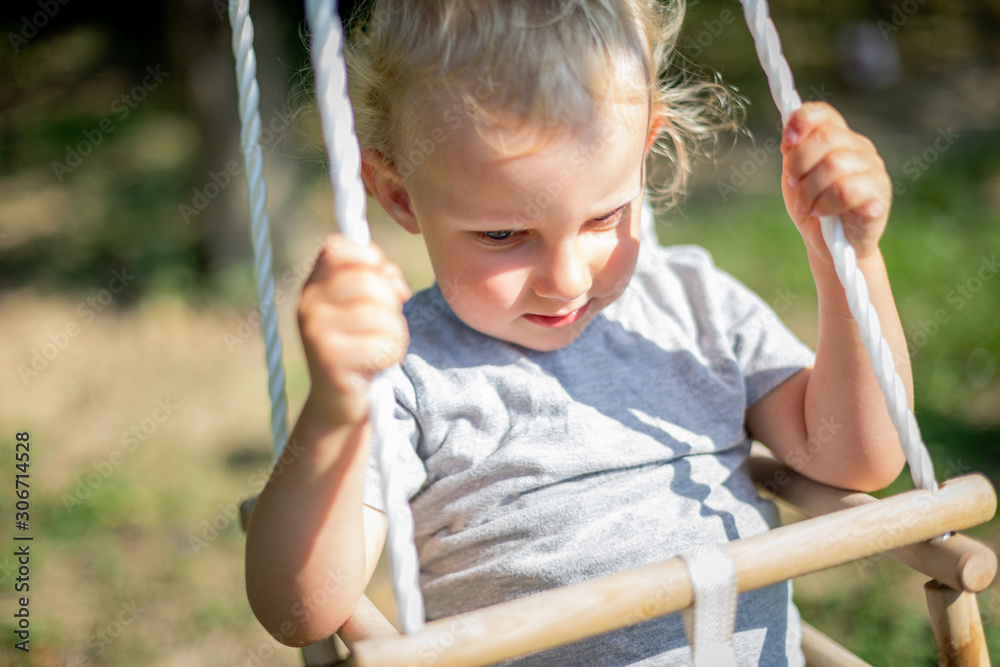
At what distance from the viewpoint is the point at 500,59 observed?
103 cm

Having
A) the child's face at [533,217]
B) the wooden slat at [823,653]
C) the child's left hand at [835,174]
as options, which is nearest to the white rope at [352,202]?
the child's face at [533,217]

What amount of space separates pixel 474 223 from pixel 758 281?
2457 millimetres

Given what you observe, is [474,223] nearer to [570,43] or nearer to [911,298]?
[570,43]

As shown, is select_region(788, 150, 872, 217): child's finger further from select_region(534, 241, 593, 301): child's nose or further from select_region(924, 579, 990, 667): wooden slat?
select_region(924, 579, 990, 667): wooden slat

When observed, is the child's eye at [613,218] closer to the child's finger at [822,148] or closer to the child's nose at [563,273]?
the child's nose at [563,273]

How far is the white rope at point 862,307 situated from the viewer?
93 centimetres

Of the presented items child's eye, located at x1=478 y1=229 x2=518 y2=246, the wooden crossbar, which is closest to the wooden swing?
the wooden crossbar

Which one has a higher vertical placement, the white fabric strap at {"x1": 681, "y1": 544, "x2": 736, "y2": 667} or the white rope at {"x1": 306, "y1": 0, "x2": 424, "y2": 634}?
the white rope at {"x1": 306, "y1": 0, "x2": 424, "y2": 634}

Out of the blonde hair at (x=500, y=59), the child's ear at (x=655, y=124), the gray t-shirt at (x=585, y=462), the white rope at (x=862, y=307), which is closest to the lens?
the white rope at (x=862, y=307)

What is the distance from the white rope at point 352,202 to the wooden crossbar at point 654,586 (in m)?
0.04

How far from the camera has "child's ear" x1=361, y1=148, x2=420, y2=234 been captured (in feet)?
3.98

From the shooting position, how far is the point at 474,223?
40.9 inches

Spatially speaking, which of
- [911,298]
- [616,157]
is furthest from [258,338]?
[616,157]

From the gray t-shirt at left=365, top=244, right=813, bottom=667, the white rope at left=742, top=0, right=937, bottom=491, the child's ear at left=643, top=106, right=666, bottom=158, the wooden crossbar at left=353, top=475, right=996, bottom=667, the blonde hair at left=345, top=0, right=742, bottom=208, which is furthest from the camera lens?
the child's ear at left=643, top=106, right=666, bottom=158
